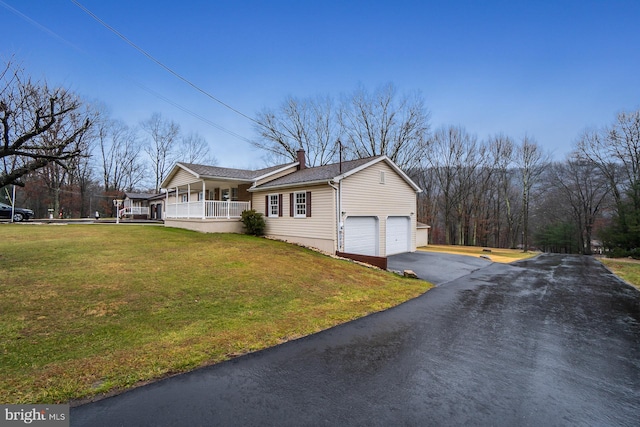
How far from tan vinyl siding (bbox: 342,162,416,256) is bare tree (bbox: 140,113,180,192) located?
3708cm

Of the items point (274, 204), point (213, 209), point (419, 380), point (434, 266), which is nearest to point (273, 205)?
point (274, 204)

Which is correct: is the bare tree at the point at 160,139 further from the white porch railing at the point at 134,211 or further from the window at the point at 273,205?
the window at the point at 273,205

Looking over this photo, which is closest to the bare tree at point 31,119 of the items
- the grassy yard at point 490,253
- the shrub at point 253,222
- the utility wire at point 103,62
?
the utility wire at point 103,62

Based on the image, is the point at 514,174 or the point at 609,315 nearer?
the point at 609,315

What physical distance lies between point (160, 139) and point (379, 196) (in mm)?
39346

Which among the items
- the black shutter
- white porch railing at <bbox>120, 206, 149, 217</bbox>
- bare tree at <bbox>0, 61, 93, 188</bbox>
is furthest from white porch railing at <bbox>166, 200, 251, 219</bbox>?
white porch railing at <bbox>120, 206, 149, 217</bbox>

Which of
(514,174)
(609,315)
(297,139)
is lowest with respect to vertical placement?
(609,315)

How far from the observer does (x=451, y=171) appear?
3534 centimetres

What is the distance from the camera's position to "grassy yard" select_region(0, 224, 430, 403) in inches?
145

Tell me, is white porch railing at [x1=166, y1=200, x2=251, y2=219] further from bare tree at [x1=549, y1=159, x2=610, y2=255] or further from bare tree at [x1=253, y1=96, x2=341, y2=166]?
bare tree at [x1=549, y1=159, x2=610, y2=255]

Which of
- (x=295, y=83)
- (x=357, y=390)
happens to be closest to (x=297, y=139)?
(x=295, y=83)

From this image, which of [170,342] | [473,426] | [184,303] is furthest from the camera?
[184,303]

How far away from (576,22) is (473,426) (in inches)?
745

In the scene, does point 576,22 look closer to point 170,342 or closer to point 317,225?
point 317,225
